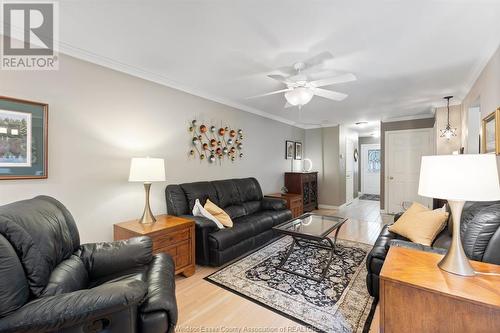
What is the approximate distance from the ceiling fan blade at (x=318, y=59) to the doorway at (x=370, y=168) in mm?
7394

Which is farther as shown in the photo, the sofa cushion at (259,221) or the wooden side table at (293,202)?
the wooden side table at (293,202)

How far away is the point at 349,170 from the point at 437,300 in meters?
6.53

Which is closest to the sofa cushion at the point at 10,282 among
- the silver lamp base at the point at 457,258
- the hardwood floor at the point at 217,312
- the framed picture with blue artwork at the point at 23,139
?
the hardwood floor at the point at 217,312

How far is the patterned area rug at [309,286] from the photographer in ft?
6.18

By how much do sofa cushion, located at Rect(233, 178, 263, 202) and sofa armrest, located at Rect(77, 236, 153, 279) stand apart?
2333 millimetres

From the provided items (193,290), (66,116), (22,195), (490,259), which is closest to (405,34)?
(490,259)

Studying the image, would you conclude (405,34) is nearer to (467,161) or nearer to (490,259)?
(467,161)

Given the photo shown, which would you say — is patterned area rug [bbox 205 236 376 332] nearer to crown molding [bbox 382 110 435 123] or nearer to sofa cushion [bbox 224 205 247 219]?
sofa cushion [bbox 224 205 247 219]

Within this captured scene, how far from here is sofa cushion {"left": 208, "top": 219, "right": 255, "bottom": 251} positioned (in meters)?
2.73

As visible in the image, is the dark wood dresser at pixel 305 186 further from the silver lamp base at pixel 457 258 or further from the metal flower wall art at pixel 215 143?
the silver lamp base at pixel 457 258

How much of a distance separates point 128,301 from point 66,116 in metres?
2.05

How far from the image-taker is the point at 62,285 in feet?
4.14

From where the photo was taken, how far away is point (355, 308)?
6.55 feet

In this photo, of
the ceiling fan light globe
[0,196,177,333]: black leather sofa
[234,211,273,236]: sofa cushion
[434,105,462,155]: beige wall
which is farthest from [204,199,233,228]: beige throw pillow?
[434,105,462,155]: beige wall
